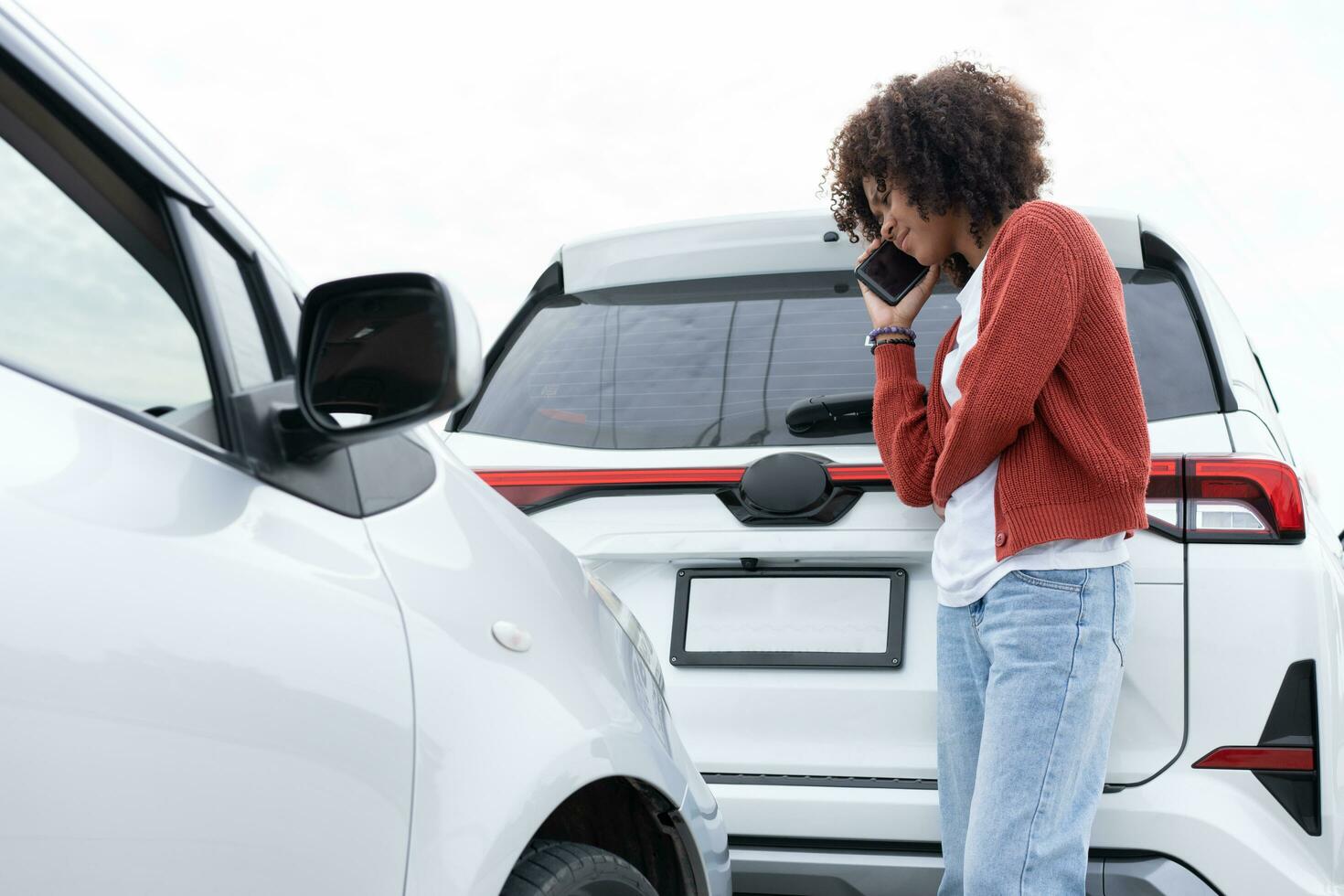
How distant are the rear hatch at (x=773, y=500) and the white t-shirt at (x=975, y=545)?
168 mm

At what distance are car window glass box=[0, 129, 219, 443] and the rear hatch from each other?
1257mm

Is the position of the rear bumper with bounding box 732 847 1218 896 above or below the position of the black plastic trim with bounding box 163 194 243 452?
below

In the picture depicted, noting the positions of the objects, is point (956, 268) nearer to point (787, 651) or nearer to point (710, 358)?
point (710, 358)

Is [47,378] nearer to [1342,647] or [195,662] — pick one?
[195,662]

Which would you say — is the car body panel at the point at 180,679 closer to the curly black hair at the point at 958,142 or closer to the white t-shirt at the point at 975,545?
the white t-shirt at the point at 975,545

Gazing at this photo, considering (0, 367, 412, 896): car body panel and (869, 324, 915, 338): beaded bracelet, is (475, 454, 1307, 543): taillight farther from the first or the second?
(0, 367, 412, 896): car body panel

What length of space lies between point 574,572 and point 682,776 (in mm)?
329

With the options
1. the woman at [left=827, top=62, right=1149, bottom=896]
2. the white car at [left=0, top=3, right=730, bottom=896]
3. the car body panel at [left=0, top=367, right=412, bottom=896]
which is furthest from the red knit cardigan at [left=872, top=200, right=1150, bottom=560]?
the car body panel at [left=0, top=367, right=412, bottom=896]

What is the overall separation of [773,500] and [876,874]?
0.67m

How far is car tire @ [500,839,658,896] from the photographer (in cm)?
146

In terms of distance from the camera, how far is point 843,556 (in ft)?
7.63

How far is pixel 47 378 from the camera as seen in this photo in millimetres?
1099

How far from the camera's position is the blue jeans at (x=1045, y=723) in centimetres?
197

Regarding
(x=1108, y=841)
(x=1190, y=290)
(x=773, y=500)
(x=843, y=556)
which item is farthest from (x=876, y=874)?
(x=1190, y=290)
